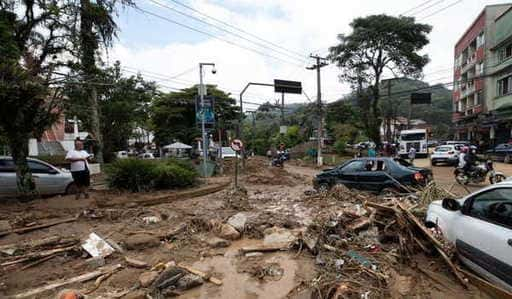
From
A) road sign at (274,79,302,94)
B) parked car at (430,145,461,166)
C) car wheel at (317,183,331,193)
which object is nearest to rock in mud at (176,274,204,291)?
car wheel at (317,183,331,193)

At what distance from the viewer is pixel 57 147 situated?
3181cm

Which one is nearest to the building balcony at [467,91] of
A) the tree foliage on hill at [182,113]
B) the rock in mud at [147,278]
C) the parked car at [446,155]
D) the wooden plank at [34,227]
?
the parked car at [446,155]

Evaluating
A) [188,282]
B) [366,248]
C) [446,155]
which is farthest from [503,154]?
[188,282]

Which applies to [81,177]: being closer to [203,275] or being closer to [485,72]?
[203,275]

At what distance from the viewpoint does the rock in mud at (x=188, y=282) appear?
12.0ft

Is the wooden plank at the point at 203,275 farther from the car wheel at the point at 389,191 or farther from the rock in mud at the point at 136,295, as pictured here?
the car wheel at the point at 389,191

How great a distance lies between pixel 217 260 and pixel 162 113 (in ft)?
113

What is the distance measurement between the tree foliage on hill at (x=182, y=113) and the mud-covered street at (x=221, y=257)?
98.2 feet

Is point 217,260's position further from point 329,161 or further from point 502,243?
point 329,161

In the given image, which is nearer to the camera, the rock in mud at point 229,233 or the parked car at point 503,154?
the rock in mud at point 229,233

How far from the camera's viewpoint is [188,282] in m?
3.70

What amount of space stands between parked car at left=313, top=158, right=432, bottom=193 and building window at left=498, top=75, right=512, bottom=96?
23.8 m

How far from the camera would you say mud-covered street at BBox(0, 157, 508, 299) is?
3.60 m

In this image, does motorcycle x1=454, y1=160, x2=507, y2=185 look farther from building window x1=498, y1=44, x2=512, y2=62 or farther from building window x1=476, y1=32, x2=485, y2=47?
building window x1=476, y1=32, x2=485, y2=47
